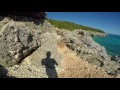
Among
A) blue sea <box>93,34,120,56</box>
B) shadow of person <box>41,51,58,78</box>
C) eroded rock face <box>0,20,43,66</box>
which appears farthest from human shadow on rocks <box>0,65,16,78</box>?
blue sea <box>93,34,120,56</box>

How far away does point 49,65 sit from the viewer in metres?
8.72

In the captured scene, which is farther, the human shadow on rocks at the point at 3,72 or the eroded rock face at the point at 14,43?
the eroded rock face at the point at 14,43

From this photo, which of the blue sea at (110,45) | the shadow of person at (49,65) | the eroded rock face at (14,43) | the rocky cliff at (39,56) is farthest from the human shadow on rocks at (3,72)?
the blue sea at (110,45)

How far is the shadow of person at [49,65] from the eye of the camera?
27.4ft

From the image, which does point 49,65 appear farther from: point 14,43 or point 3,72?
point 3,72

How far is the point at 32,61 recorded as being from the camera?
870 centimetres

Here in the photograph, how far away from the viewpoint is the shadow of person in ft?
27.4

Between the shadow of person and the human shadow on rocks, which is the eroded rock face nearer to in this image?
the human shadow on rocks

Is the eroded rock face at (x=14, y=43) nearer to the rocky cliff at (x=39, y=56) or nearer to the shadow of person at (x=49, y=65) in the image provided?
the rocky cliff at (x=39, y=56)

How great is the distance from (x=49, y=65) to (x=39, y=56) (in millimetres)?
632

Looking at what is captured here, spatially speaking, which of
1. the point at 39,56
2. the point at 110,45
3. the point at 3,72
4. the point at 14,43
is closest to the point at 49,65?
the point at 39,56
